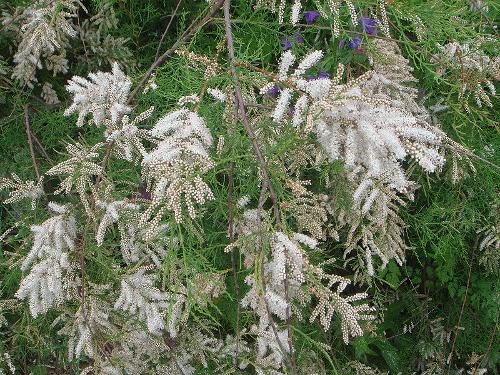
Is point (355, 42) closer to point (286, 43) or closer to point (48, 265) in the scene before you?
point (286, 43)

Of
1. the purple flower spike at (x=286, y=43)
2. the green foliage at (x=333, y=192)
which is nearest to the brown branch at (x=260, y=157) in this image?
the green foliage at (x=333, y=192)

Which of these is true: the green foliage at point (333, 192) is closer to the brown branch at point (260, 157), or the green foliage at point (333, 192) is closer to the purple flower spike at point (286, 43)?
the purple flower spike at point (286, 43)

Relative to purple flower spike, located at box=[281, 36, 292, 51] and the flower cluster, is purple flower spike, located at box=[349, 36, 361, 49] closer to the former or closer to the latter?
purple flower spike, located at box=[281, 36, 292, 51]

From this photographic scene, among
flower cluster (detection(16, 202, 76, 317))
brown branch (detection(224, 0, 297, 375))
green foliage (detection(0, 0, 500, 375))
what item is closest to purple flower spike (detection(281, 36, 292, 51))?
green foliage (detection(0, 0, 500, 375))

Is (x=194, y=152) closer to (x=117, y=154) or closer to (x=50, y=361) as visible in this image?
(x=117, y=154)

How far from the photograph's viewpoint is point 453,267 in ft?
11.1

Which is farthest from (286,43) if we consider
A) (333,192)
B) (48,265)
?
(48,265)

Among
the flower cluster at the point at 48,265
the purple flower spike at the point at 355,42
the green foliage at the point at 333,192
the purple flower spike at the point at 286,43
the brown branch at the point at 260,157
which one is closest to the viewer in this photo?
the brown branch at the point at 260,157

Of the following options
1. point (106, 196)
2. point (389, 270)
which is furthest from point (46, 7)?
point (389, 270)

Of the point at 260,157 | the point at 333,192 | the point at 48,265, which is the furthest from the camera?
the point at 333,192

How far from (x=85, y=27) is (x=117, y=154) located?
1179 mm

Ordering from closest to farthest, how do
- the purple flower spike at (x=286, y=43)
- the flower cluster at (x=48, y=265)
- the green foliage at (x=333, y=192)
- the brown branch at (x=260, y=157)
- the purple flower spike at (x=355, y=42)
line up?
1. the brown branch at (x=260, y=157)
2. the flower cluster at (x=48, y=265)
3. the green foliage at (x=333, y=192)
4. the purple flower spike at (x=355, y=42)
5. the purple flower spike at (x=286, y=43)

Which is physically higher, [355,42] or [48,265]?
[355,42]

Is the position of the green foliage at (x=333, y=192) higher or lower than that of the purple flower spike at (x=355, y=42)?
lower
